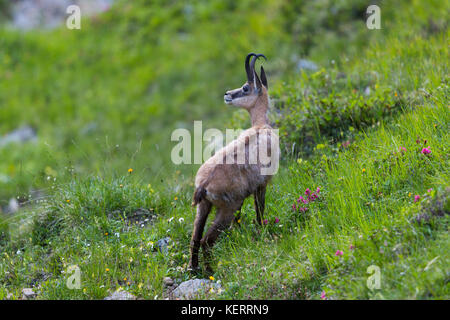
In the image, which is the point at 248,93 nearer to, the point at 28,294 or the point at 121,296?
the point at 121,296

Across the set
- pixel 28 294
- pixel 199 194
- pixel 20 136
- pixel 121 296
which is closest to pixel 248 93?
pixel 199 194

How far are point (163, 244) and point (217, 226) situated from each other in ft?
3.70

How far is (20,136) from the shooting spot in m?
15.7

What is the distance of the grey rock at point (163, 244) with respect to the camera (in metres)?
7.02

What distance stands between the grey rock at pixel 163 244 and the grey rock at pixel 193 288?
0.86 metres

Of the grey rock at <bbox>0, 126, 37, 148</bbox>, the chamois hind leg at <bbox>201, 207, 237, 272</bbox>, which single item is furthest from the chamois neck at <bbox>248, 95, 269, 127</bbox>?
the grey rock at <bbox>0, 126, 37, 148</bbox>

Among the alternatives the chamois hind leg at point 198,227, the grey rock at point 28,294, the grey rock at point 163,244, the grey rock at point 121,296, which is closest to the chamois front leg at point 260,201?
the chamois hind leg at point 198,227

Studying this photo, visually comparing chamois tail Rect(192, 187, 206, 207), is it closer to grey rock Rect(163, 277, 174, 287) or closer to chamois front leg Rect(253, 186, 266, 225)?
A: chamois front leg Rect(253, 186, 266, 225)

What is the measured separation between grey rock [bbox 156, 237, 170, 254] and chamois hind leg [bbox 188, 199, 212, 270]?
1.96 feet

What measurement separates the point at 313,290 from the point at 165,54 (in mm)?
12785

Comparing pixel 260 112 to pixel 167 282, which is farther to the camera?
pixel 260 112

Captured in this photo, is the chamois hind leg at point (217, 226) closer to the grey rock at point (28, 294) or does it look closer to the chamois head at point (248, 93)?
the chamois head at point (248, 93)
